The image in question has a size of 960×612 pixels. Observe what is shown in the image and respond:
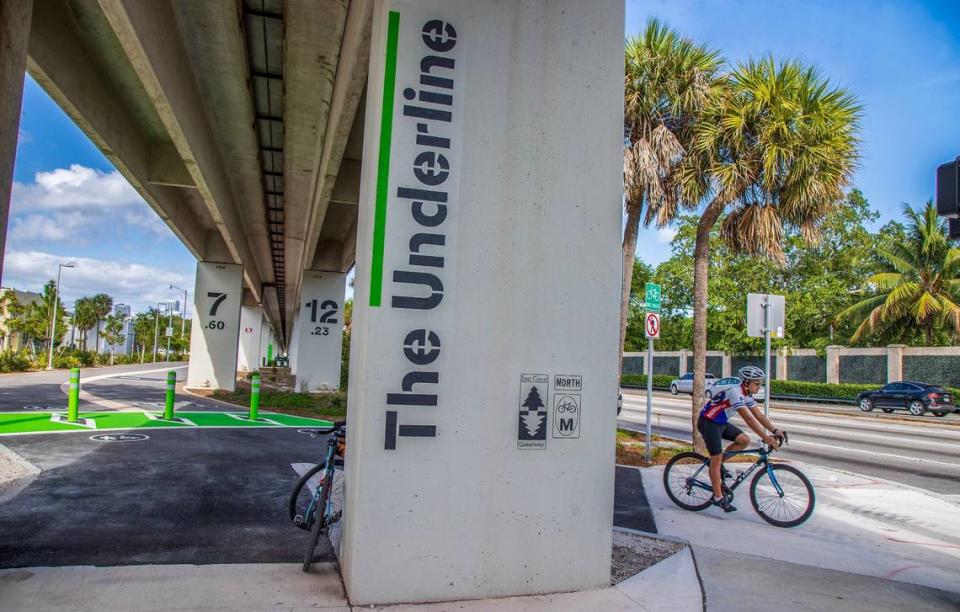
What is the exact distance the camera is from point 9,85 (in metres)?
4.44

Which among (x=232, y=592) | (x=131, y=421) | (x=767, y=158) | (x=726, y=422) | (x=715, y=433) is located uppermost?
(x=767, y=158)

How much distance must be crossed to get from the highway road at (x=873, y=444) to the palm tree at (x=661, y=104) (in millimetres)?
5676

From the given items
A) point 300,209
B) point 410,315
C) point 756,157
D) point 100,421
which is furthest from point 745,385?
point 300,209

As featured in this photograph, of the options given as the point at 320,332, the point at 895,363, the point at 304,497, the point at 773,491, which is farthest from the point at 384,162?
the point at 895,363

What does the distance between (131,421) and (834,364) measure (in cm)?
3850

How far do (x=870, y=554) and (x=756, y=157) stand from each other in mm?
7755

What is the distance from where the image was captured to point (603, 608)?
14.4 ft

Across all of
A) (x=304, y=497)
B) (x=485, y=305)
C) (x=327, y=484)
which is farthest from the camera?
(x=304, y=497)

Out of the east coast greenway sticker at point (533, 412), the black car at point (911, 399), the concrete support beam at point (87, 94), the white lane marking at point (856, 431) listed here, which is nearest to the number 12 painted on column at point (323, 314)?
the concrete support beam at point (87, 94)

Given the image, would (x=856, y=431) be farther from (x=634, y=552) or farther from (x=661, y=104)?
(x=634, y=552)

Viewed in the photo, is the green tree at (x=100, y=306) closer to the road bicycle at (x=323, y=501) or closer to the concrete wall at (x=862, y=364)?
the concrete wall at (x=862, y=364)

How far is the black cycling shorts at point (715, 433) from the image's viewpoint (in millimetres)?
7465

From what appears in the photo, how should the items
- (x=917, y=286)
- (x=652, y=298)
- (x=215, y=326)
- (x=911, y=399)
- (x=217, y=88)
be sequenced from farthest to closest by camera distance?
(x=917, y=286) → (x=911, y=399) → (x=215, y=326) → (x=652, y=298) → (x=217, y=88)

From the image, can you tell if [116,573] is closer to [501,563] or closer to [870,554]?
[501,563]
